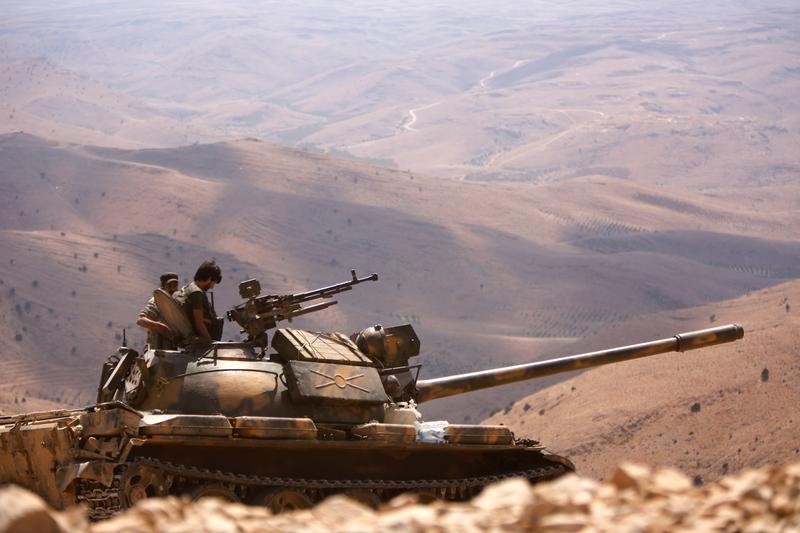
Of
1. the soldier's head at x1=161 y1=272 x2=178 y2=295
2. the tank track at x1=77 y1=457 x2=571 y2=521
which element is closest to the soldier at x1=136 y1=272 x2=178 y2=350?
A: the soldier's head at x1=161 y1=272 x2=178 y2=295

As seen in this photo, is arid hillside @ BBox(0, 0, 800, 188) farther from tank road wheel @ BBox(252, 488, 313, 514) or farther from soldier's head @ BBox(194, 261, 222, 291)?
tank road wheel @ BBox(252, 488, 313, 514)

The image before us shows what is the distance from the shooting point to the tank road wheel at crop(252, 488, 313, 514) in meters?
13.6

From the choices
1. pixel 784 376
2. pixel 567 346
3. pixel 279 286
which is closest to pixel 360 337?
pixel 784 376

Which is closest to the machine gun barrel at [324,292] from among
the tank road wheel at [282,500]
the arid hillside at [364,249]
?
the tank road wheel at [282,500]

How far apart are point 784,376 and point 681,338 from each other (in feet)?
78.5

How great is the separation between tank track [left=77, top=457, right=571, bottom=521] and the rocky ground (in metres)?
5.06

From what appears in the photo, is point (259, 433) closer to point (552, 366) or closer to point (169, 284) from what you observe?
point (169, 284)

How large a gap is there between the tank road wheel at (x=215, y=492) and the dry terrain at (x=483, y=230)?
23477mm

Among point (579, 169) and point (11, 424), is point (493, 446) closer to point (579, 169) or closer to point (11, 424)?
point (11, 424)

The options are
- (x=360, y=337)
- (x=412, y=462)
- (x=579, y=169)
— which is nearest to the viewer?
(x=412, y=462)

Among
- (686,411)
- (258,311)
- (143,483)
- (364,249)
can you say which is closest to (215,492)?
(143,483)

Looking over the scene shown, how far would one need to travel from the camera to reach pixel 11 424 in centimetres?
1520

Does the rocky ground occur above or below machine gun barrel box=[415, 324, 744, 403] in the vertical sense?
above

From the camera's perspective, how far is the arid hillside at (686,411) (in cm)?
3697
